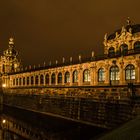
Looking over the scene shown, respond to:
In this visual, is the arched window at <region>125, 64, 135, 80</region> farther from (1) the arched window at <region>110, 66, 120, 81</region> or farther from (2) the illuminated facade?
(2) the illuminated facade

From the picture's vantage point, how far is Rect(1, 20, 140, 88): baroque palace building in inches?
1649

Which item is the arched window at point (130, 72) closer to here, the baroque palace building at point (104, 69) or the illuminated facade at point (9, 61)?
the baroque palace building at point (104, 69)

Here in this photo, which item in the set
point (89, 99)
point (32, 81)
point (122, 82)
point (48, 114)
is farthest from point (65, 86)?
point (32, 81)

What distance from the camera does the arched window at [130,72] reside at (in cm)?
4122

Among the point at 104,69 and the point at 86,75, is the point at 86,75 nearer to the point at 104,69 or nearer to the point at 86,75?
the point at 86,75

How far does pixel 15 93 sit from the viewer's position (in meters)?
81.6

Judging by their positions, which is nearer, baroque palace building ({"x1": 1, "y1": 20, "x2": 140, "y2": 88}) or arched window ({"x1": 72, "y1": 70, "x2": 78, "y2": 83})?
baroque palace building ({"x1": 1, "y1": 20, "x2": 140, "y2": 88})

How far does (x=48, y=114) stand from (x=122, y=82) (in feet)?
64.3

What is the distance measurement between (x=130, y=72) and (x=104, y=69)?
5762 millimetres

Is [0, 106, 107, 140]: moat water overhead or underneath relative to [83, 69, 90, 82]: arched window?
underneath

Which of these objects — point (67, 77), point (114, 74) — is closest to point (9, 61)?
point (67, 77)

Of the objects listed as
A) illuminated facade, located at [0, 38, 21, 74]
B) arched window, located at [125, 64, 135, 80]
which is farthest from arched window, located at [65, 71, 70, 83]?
illuminated facade, located at [0, 38, 21, 74]

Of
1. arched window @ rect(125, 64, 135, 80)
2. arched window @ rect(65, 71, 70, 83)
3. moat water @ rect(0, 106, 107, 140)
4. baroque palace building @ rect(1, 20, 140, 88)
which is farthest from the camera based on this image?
arched window @ rect(65, 71, 70, 83)

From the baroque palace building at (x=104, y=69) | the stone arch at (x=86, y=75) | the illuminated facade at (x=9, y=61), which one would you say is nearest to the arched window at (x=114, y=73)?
the baroque palace building at (x=104, y=69)
